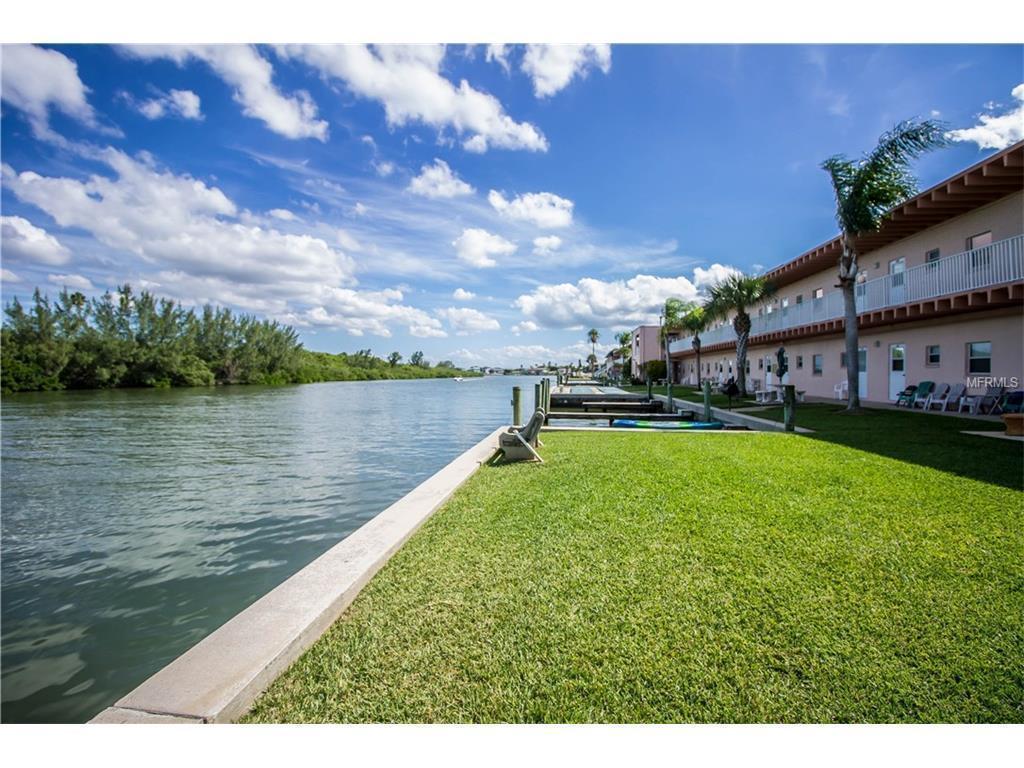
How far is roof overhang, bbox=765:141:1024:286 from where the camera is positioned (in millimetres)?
12586

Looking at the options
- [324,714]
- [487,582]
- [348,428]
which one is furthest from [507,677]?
[348,428]

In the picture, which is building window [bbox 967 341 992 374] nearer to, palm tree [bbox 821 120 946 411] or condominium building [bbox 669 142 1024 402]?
condominium building [bbox 669 142 1024 402]

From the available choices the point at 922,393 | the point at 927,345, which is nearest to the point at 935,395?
the point at 922,393

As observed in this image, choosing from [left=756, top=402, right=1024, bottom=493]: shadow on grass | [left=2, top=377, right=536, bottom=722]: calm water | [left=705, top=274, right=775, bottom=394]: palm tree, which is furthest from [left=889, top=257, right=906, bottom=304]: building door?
[left=2, top=377, right=536, bottom=722]: calm water

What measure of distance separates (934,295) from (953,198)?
2.80 meters

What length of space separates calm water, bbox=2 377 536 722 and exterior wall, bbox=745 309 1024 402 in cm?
1533

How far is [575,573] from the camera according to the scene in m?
3.76

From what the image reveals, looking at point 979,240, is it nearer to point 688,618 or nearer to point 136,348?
point 688,618

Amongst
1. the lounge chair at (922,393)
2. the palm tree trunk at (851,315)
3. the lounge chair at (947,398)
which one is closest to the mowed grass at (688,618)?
the palm tree trunk at (851,315)

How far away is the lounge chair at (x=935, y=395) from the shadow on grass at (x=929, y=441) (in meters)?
1.28

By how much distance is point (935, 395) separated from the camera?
16.3m
